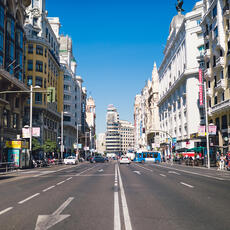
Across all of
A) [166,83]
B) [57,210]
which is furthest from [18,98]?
[166,83]

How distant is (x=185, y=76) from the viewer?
201 feet

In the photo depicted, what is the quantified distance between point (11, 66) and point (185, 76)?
1343 inches

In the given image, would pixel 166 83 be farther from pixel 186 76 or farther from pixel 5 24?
pixel 5 24

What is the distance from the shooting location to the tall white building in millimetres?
59406

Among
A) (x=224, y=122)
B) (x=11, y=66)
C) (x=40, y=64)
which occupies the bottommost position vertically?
(x=224, y=122)

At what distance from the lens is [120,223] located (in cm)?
662

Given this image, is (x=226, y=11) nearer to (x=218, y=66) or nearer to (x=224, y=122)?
(x=218, y=66)

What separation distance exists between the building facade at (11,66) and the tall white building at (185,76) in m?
26.1

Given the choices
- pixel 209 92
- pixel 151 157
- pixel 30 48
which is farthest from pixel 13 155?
pixel 151 157

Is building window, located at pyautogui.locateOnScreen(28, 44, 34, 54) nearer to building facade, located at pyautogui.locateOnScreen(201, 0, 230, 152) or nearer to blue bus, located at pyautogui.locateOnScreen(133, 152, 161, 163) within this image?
blue bus, located at pyautogui.locateOnScreen(133, 152, 161, 163)

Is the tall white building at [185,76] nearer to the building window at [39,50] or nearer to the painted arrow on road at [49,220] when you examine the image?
the building window at [39,50]

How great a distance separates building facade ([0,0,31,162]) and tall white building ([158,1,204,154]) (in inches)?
1027

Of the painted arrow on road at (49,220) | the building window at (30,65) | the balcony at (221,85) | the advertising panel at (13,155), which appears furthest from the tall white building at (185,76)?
the painted arrow on road at (49,220)

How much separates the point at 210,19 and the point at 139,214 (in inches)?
1708
